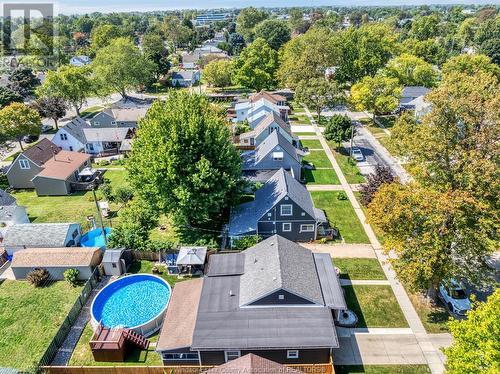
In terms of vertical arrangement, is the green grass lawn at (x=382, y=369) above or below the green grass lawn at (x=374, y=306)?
below

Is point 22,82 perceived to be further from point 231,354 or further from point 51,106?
point 231,354

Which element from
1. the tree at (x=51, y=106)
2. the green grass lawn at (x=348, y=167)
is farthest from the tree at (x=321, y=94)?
the tree at (x=51, y=106)

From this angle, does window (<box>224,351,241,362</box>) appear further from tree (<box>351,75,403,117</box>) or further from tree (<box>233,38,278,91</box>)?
tree (<box>233,38,278,91</box>)

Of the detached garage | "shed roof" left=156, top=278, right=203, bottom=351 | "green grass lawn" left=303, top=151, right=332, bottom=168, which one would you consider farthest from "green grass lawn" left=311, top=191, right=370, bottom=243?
the detached garage

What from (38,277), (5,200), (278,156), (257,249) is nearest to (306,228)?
(257,249)

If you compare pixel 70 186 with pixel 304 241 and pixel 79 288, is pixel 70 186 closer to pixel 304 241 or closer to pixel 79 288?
pixel 79 288

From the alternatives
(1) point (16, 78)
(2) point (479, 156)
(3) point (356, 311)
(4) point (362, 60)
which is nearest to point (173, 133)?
(3) point (356, 311)

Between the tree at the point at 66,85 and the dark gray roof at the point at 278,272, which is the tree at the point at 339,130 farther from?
the tree at the point at 66,85
